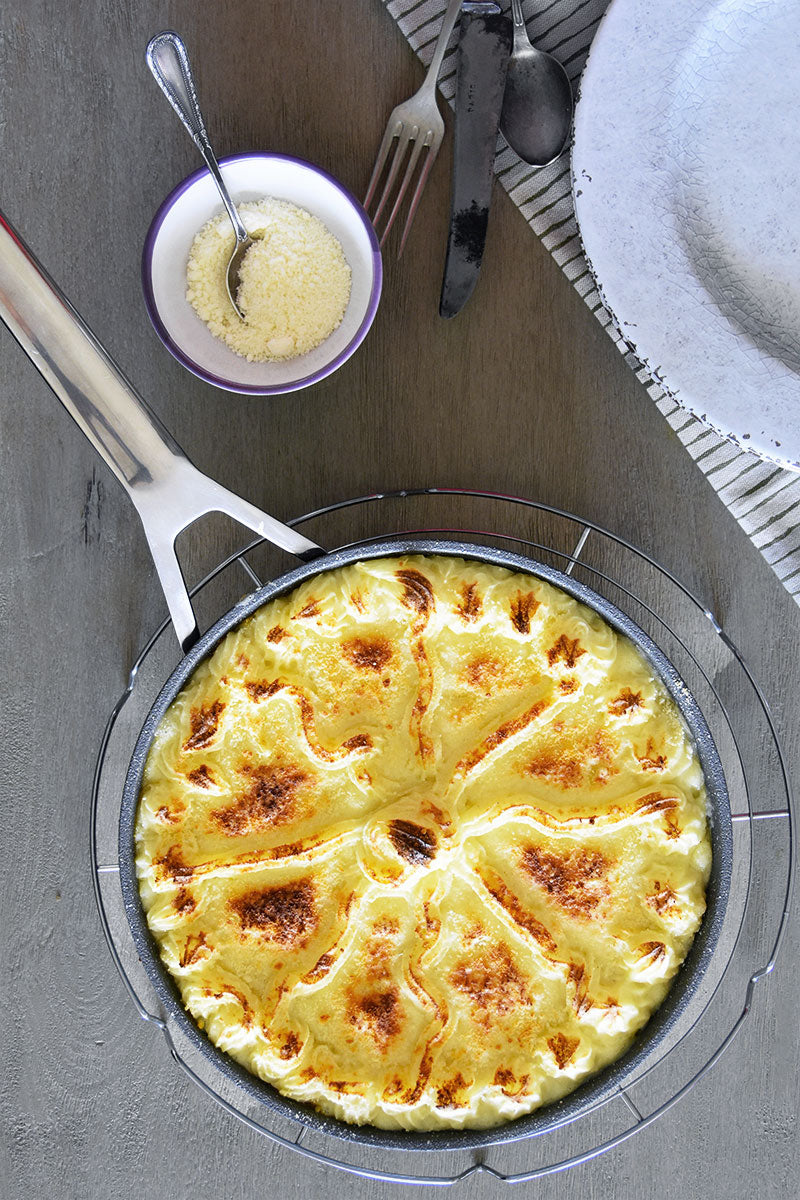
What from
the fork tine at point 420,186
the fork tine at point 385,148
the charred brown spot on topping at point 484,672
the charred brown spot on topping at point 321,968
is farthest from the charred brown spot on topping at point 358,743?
the fork tine at point 385,148

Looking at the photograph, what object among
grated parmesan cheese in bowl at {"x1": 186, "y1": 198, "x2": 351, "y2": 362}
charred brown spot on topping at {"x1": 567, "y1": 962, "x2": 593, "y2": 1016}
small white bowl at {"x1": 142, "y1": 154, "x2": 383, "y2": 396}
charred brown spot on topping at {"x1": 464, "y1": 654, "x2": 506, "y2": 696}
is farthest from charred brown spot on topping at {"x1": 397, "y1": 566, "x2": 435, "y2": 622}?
charred brown spot on topping at {"x1": 567, "y1": 962, "x2": 593, "y2": 1016}

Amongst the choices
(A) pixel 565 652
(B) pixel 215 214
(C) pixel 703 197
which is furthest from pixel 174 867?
(C) pixel 703 197

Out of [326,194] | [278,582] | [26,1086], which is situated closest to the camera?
[278,582]

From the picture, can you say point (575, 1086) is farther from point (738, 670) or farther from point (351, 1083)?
point (738, 670)


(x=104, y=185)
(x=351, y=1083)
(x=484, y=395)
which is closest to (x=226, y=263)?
(x=104, y=185)

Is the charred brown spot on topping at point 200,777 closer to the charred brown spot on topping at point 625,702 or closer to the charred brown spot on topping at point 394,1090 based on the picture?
the charred brown spot on topping at point 394,1090

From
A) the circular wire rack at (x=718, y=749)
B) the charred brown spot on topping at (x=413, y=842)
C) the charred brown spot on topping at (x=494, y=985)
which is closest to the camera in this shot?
the charred brown spot on topping at (x=413, y=842)

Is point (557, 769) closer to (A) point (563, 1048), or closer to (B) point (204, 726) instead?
(A) point (563, 1048)
